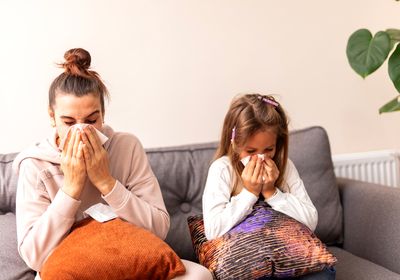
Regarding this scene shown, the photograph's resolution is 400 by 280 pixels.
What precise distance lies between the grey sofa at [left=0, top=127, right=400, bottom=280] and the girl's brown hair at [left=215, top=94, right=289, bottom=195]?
8.6 inches

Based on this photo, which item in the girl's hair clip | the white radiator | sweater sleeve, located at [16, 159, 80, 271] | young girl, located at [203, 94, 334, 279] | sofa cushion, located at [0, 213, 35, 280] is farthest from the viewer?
the white radiator

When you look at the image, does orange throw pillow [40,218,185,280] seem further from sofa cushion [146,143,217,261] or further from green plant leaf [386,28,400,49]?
green plant leaf [386,28,400,49]

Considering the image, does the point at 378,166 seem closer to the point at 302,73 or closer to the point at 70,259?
the point at 302,73

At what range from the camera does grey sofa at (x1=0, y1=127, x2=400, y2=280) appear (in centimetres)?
175

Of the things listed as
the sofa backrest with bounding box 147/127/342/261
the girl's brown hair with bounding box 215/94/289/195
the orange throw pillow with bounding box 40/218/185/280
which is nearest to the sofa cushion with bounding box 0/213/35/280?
the orange throw pillow with bounding box 40/218/185/280

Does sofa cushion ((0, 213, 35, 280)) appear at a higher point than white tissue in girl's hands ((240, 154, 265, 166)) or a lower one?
lower

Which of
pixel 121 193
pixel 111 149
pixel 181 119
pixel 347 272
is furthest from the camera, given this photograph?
pixel 181 119

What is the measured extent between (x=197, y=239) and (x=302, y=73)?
113cm

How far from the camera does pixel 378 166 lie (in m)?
2.53

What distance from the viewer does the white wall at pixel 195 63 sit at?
6.63 ft

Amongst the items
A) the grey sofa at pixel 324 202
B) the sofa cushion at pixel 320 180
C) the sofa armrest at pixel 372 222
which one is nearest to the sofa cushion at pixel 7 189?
the grey sofa at pixel 324 202

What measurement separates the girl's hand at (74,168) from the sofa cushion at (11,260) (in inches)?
11.5

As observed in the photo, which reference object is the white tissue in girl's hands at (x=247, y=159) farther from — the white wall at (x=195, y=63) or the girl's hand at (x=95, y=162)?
the white wall at (x=195, y=63)

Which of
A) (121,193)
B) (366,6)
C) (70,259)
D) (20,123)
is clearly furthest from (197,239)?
(366,6)
